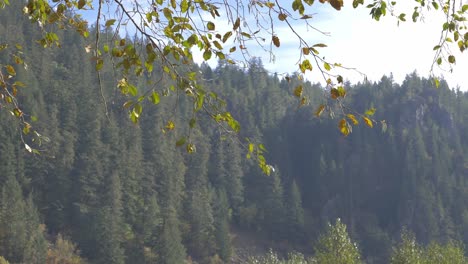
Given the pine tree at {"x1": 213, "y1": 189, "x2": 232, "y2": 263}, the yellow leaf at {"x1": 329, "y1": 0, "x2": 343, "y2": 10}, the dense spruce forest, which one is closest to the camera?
the yellow leaf at {"x1": 329, "y1": 0, "x2": 343, "y2": 10}

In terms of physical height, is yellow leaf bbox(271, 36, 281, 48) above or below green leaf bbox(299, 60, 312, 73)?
above

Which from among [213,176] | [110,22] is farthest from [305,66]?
[213,176]

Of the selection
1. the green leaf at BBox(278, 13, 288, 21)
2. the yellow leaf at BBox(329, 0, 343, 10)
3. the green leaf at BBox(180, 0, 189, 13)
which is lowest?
the yellow leaf at BBox(329, 0, 343, 10)

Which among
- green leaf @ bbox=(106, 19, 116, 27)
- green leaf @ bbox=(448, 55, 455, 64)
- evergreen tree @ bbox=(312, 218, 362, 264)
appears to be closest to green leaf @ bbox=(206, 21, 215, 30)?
green leaf @ bbox=(106, 19, 116, 27)

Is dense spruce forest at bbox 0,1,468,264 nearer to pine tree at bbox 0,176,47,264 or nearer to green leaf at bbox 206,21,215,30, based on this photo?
pine tree at bbox 0,176,47,264

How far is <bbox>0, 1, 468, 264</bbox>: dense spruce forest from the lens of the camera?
51.1m

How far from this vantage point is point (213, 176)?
72.1 metres

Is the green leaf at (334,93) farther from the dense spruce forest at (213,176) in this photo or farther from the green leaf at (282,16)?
the dense spruce forest at (213,176)

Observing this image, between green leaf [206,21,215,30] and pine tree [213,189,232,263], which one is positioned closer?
green leaf [206,21,215,30]

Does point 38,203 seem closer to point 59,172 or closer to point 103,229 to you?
point 59,172

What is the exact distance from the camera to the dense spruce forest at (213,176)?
51.1 meters

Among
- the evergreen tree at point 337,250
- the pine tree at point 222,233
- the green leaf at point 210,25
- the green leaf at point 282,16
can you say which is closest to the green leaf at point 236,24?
the green leaf at point 210,25

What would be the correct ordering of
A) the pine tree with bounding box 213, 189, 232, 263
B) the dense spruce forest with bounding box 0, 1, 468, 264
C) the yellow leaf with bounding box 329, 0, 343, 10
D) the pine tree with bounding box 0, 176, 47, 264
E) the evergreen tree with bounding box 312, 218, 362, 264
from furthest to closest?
1. the pine tree with bounding box 213, 189, 232, 263
2. the dense spruce forest with bounding box 0, 1, 468, 264
3. the pine tree with bounding box 0, 176, 47, 264
4. the evergreen tree with bounding box 312, 218, 362, 264
5. the yellow leaf with bounding box 329, 0, 343, 10

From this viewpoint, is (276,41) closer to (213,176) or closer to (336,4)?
(336,4)
